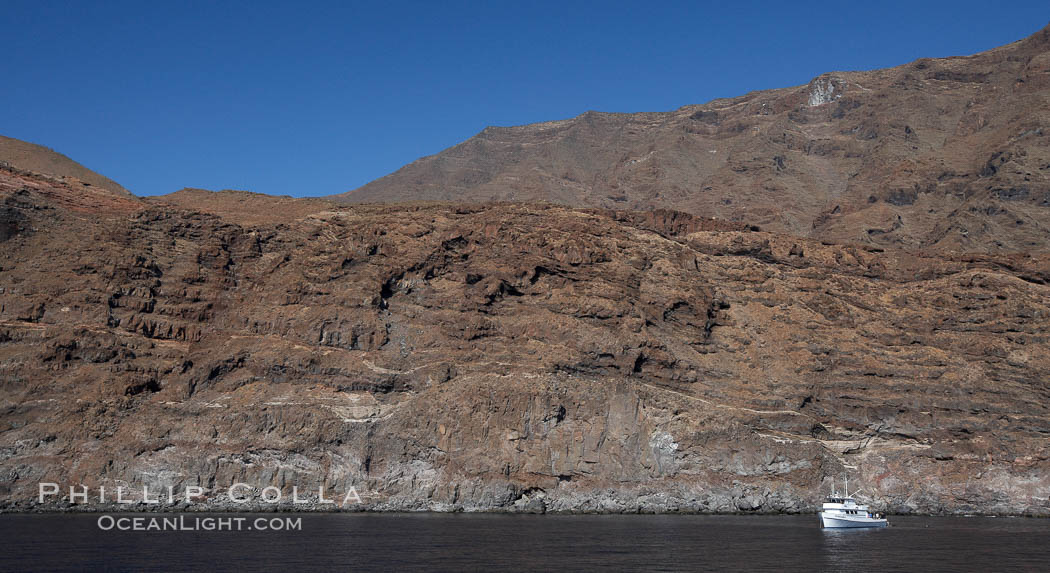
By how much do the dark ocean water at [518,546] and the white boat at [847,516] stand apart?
5.08 feet

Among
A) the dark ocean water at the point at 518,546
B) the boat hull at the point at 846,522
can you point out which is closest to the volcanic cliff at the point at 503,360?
the dark ocean water at the point at 518,546

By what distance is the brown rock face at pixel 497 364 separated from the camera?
274ft

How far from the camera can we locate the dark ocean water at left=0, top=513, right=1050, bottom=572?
50.3m

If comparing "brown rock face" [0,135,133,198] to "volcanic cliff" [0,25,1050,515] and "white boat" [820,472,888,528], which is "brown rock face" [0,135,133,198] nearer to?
"volcanic cliff" [0,25,1050,515]

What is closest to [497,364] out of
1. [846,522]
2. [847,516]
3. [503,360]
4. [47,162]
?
[503,360]

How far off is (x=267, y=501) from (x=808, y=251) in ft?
231

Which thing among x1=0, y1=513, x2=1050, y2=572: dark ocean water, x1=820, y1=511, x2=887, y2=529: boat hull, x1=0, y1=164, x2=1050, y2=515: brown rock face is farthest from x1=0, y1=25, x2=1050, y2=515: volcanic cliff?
x1=820, y1=511, x2=887, y2=529: boat hull

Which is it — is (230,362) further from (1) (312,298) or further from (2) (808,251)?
(2) (808,251)

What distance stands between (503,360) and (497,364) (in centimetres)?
112

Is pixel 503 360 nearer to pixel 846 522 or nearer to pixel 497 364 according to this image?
pixel 497 364

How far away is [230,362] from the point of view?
9044 centimetres

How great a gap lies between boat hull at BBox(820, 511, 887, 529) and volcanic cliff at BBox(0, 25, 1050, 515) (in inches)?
341

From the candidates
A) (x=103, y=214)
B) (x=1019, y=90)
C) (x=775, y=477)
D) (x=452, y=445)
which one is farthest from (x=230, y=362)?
(x=1019, y=90)

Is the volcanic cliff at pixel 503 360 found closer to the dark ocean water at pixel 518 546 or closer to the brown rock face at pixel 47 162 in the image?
the dark ocean water at pixel 518 546
